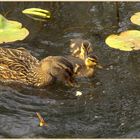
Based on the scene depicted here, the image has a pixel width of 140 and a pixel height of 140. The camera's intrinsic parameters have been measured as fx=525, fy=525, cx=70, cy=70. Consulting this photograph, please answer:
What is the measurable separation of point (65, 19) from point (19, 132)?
316cm

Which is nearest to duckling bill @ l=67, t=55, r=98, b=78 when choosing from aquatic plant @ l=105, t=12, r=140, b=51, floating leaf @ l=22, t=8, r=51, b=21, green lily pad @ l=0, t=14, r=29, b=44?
aquatic plant @ l=105, t=12, r=140, b=51

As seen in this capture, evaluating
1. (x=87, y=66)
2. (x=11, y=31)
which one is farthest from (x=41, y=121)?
(x=11, y=31)

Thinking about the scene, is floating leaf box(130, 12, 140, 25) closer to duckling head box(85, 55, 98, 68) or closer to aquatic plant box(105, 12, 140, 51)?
aquatic plant box(105, 12, 140, 51)

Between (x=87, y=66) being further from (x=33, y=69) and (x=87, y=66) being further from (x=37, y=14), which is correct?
(x=37, y=14)

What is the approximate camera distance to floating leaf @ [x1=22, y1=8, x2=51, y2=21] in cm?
885

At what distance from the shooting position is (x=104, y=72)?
7508 millimetres

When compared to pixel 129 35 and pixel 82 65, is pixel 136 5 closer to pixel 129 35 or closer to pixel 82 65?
pixel 129 35

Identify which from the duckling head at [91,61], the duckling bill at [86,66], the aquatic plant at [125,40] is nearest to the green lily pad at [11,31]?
the duckling bill at [86,66]

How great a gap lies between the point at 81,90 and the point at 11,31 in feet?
5.28

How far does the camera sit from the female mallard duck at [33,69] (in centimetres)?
735

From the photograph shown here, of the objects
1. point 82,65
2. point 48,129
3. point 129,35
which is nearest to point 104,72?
point 82,65

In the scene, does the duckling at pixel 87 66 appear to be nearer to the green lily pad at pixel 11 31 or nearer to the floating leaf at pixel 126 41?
the floating leaf at pixel 126 41

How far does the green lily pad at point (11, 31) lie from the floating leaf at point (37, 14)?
0.61 metres

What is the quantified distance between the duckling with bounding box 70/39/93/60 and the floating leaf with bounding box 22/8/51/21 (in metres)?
1.07
